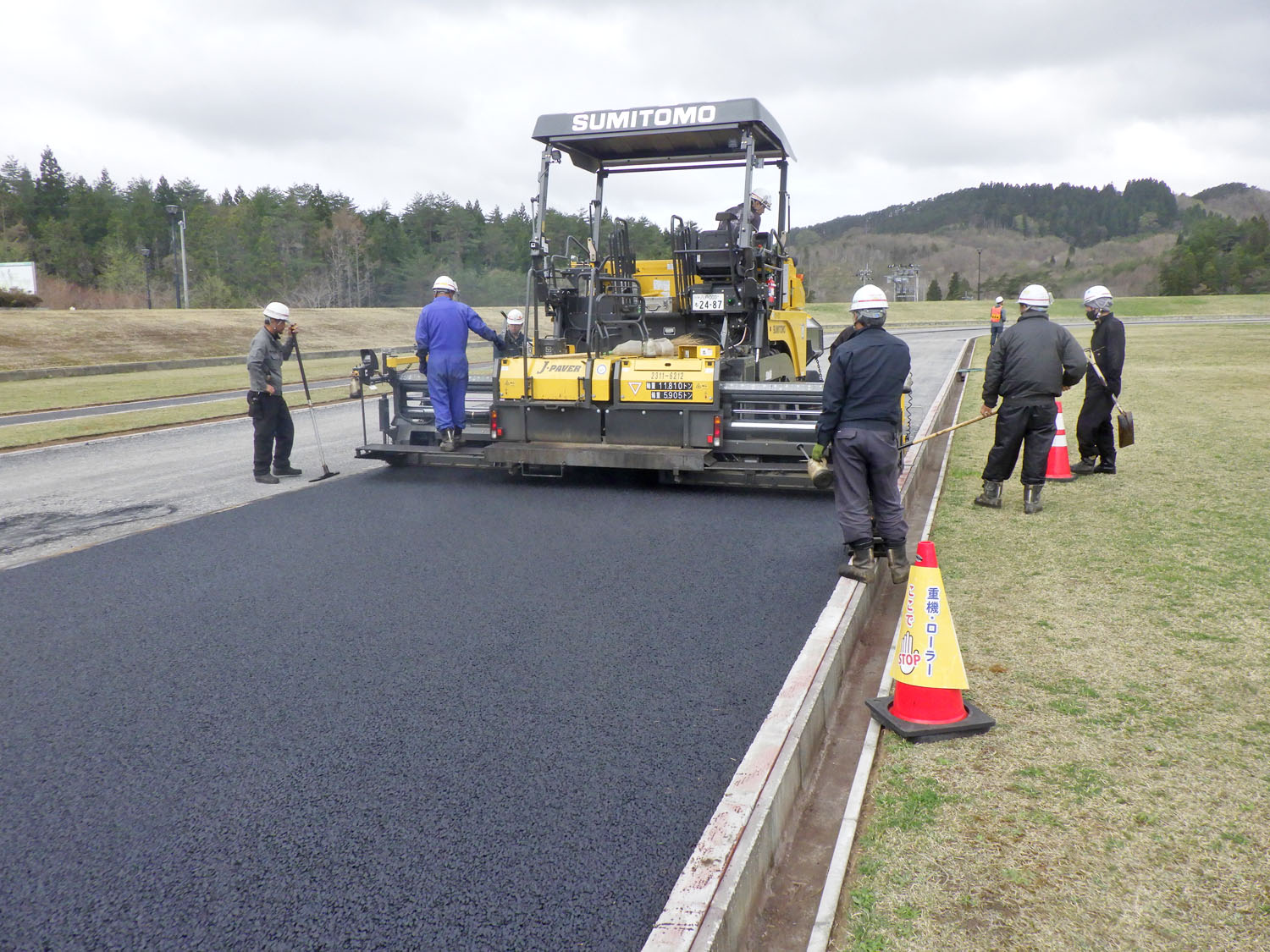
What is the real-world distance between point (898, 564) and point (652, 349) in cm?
348

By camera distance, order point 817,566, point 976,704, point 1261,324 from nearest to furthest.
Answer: point 976,704 < point 817,566 < point 1261,324

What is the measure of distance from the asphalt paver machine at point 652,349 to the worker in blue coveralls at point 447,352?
27 cm

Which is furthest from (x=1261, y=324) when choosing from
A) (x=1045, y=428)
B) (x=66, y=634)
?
(x=66, y=634)

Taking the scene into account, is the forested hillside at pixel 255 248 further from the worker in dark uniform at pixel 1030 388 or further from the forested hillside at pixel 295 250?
the worker in dark uniform at pixel 1030 388

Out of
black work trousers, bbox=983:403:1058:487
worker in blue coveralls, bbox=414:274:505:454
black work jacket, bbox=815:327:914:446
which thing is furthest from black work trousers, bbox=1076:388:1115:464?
worker in blue coveralls, bbox=414:274:505:454

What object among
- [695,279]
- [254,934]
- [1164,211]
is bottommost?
[254,934]

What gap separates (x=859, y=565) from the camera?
5.64 m

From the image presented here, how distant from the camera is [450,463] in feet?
30.0

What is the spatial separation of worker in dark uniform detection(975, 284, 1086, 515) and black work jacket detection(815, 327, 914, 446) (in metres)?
2.08

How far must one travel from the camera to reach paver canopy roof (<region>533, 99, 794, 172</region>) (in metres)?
8.47

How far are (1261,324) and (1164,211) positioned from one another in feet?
493

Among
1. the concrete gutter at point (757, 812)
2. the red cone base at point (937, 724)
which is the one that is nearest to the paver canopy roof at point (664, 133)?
the concrete gutter at point (757, 812)

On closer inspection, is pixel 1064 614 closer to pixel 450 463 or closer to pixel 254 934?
pixel 254 934

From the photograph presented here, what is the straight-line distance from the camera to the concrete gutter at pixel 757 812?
7.98 ft
